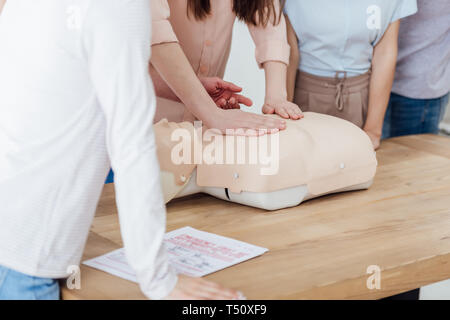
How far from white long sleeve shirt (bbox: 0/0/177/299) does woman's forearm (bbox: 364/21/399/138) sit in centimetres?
115

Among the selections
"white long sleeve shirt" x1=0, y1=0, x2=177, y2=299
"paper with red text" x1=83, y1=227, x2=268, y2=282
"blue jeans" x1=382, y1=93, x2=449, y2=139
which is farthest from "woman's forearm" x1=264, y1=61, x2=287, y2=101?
"white long sleeve shirt" x1=0, y1=0, x2=177, y2=299

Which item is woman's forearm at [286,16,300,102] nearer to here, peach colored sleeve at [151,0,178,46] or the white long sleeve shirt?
peach colored sleeve at [151,0,178,46]

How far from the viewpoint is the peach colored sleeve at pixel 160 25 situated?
1383 millimetres

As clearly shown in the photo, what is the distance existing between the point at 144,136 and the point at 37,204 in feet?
0.69

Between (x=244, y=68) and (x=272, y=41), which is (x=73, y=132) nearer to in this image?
(x=272, y=41)

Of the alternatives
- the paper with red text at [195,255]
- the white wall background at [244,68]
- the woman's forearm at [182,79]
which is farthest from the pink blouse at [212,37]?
the white wall background at [244,68]

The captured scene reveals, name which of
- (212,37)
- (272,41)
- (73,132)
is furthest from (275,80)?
(73,132)

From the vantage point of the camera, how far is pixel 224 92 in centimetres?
158

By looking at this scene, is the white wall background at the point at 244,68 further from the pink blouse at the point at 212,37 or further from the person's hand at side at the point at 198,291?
the person's hand at side at the point at 198,291

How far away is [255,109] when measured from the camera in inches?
125

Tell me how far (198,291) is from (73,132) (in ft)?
0.99

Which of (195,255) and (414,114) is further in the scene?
(414,114)

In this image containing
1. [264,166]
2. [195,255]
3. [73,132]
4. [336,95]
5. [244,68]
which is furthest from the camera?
[244,68]

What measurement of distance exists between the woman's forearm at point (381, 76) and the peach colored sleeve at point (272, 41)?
1.10 feet
